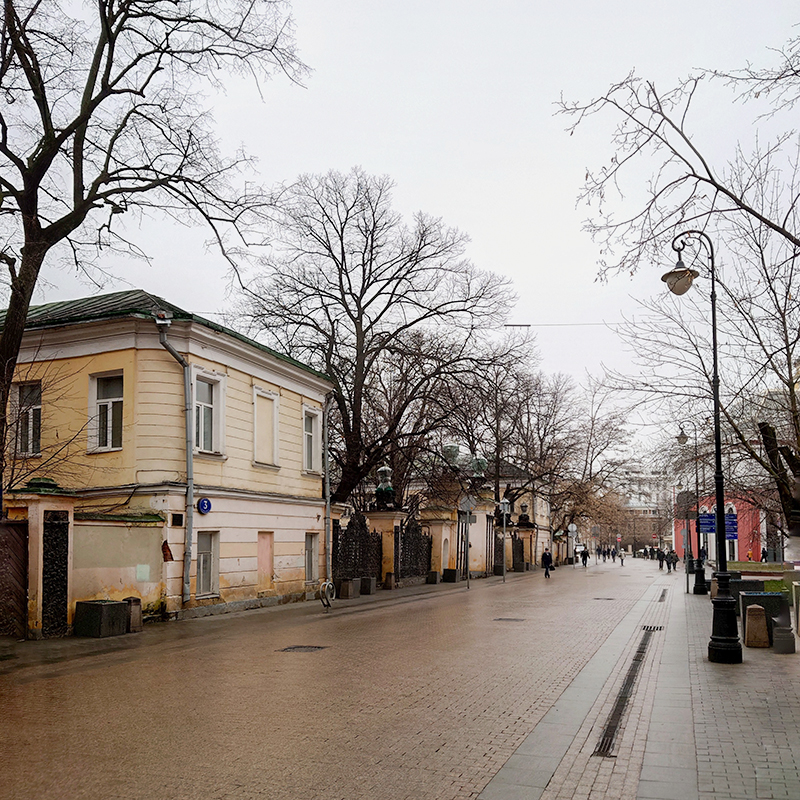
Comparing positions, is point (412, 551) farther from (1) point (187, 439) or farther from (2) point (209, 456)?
(1) point (187, 439)

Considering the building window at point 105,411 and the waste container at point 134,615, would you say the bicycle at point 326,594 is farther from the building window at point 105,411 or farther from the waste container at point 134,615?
the building window at point 105,411

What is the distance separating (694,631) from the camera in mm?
17234

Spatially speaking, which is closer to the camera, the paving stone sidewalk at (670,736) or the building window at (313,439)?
the paving stone sidewalk at (670,736)

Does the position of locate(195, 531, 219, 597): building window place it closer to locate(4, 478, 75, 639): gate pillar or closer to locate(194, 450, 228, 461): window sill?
locate(194, 450, 228, 461): window sill

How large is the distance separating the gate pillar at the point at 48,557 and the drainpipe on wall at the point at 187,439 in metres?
3.44

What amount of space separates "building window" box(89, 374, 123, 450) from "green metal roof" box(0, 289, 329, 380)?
1521 mm

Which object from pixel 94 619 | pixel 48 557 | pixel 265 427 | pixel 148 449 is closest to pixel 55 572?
pixel 48 557

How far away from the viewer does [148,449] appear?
19.4 m

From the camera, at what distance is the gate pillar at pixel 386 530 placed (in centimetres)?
3297

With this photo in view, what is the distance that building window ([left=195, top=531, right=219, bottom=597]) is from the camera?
20453mm

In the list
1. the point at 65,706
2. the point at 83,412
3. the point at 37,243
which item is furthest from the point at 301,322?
the point at 65,706

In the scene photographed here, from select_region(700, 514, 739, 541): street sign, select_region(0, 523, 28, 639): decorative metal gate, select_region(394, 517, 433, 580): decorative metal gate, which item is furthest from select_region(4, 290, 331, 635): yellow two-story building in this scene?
select_region(700, 514, 739, 541): street sign

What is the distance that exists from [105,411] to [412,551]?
18494 mm

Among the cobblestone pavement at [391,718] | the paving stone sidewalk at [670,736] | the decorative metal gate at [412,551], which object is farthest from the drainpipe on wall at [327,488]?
the paving stone sidewalk at [670,736]
